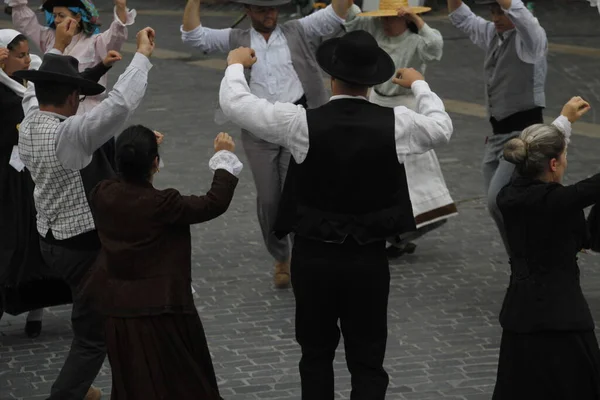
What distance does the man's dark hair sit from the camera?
5.89m

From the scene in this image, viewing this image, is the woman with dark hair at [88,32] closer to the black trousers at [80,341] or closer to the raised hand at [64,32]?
the raised hand at [64,32]

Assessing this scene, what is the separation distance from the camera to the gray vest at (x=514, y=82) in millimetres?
7672

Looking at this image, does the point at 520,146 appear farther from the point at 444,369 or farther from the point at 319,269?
the point at 444,369

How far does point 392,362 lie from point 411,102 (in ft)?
7.71

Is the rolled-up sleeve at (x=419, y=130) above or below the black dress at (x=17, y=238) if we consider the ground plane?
above

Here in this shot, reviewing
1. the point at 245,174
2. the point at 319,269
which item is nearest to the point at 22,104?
the point at 319,269

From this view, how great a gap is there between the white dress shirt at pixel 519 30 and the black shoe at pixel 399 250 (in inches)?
62.3

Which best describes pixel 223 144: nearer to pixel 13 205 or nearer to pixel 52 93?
pixel 52 93

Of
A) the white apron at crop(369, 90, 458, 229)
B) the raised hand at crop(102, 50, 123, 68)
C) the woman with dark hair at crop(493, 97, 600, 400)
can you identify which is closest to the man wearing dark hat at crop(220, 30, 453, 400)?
the woman with dark hair at crop(493, 97, 600, 400)

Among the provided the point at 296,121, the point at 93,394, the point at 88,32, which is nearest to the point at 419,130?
the point at 296,121

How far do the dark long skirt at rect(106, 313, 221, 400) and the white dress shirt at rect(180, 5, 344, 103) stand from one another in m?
2.92

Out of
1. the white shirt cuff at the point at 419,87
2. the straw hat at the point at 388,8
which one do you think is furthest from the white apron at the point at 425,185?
the white shirt cuff at the point at 419,87

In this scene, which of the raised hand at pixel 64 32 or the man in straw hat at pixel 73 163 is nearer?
the man in straw hat at pixel 73 163

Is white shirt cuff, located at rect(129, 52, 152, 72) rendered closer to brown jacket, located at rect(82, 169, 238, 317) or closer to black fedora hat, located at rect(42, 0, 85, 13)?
brown jacket, located at rect(82, 169, 238, 317)
